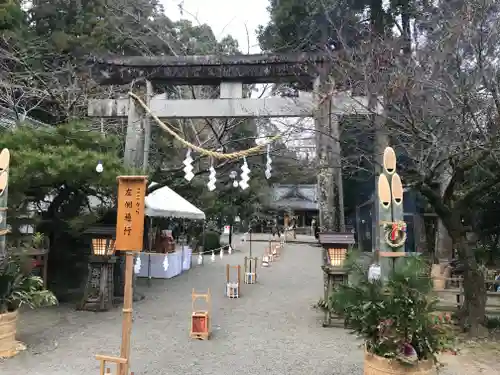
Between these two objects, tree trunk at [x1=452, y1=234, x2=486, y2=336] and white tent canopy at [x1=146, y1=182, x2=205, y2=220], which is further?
white tent canopy at [x1=146, y1=182, x2=205, y2=220]

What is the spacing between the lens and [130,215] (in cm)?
475

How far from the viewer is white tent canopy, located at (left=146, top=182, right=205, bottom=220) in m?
12.3

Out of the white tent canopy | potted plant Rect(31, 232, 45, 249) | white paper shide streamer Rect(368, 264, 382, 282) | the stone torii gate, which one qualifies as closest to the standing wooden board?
white paper shide streamer Rect(368, 264, 382, 282)

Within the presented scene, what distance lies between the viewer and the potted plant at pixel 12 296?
5770 mm

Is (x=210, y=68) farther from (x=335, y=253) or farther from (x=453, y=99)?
(x=453, y=99)

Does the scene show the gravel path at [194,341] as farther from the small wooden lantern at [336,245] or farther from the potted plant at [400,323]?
the potted plant at [400,323]

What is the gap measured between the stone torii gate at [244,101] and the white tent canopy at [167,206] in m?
2.16

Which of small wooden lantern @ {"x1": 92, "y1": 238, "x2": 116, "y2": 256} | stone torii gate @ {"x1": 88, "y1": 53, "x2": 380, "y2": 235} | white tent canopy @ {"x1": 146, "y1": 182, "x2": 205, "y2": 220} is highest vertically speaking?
stone torii gate @ {"x1": 88, "y1": 53, "x2": 380, "y2": 235}

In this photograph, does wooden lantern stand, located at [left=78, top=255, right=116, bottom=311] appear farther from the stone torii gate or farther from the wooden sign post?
the wooden sign post

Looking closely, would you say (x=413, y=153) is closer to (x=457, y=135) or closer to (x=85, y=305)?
(x=457, y=135)

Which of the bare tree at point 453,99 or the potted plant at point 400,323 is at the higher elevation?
the bare tree at point 453,99

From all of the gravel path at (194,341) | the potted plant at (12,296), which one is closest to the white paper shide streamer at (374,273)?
the gravel path at (194,341)

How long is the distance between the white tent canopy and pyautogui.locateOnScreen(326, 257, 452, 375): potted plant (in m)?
7.69

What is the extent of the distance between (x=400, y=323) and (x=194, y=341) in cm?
368
